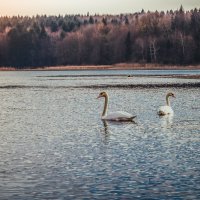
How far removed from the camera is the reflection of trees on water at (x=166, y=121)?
95.5 ft

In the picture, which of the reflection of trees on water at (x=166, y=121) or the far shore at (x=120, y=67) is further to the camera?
the far shore at (x=120, y=67)

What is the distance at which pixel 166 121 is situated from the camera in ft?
103

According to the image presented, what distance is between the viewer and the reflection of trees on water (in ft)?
95.5

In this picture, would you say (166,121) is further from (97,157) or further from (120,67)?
(120,67)

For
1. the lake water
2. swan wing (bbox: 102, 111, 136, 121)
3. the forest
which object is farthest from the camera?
the forest

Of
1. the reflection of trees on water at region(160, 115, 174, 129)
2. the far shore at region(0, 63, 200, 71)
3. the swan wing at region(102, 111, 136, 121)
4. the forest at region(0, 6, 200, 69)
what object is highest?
the forest at region(0, 6, 200, 69)

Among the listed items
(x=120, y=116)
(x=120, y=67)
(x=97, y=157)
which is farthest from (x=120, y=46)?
(x=97, y=157)

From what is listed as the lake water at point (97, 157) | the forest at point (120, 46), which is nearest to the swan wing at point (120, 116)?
the lake water at point (97, 157)

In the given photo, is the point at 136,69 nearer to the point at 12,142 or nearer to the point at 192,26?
the point at 192,26

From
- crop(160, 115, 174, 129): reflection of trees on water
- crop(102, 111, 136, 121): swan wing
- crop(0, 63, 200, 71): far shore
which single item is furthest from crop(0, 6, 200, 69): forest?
crop(102, 111, 136, 121): swan wing

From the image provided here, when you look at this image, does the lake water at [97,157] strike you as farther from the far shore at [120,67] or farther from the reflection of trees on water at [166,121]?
the far shore at [120,67]

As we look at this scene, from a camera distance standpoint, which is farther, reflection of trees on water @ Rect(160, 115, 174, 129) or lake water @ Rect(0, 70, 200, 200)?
reflection of trees on water @ Rect(160, 115, 174, 129)

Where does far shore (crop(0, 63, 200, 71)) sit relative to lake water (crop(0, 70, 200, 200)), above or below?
below

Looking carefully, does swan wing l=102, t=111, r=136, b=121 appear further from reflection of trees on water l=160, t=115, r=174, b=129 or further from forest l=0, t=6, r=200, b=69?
forest l=0, t=6, r=200, b=69
